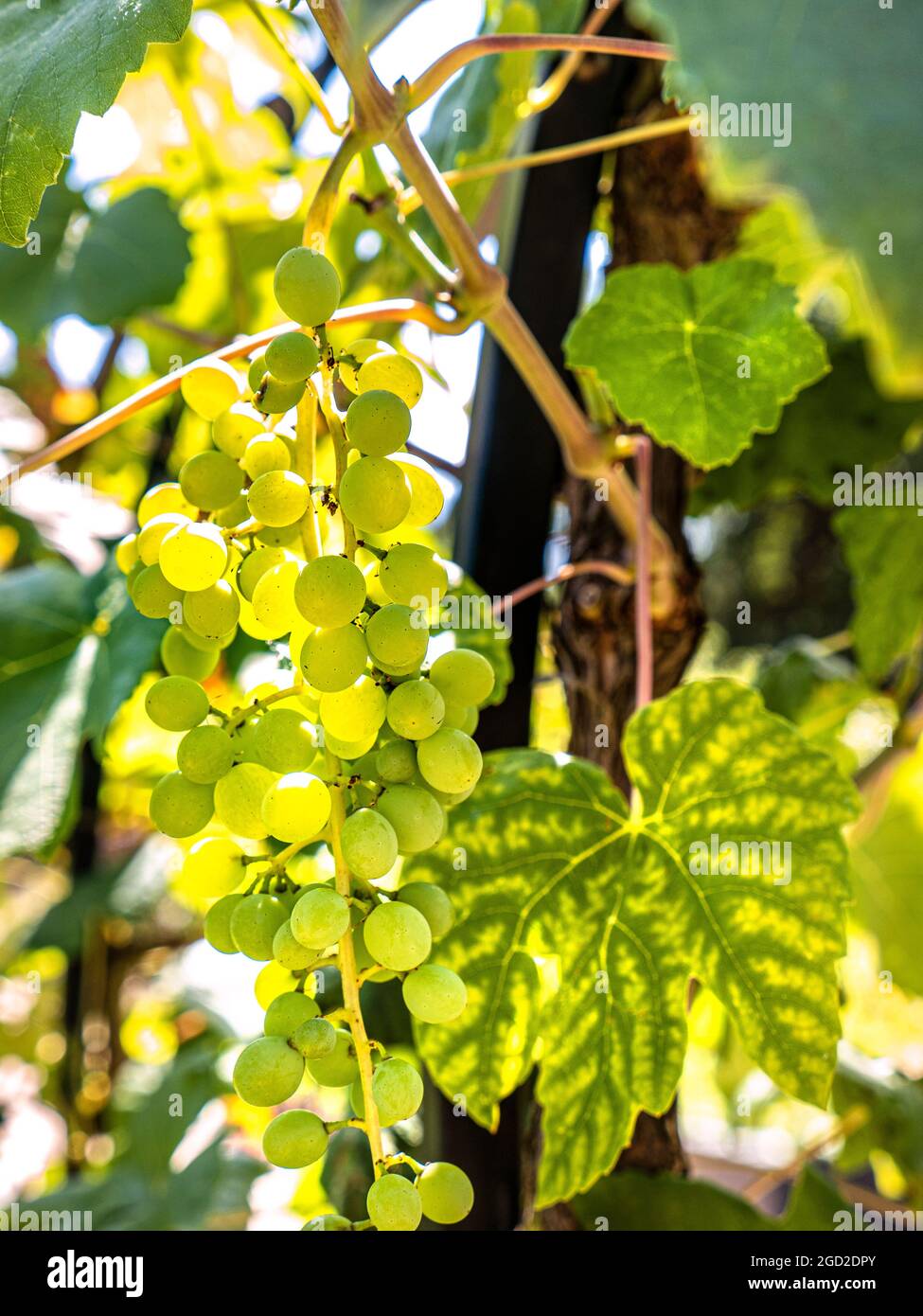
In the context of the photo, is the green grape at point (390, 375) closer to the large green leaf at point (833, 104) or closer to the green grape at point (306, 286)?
the green grape at point (306, 286)

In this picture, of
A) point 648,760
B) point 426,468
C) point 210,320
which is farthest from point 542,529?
point 210,320

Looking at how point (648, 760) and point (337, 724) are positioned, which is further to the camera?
point (648, 760)

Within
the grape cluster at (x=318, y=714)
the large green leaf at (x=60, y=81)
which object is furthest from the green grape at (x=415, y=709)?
the large green leaf at (x=60, y=81)

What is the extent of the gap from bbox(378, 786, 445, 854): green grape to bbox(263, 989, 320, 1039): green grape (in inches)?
2.3

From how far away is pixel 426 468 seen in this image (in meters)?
0.40

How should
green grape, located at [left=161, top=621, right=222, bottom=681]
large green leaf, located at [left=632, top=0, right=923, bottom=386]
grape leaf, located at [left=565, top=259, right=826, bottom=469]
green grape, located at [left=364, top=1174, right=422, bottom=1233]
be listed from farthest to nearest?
grape leaf, located at [left=565, top=259, right=826, bottom=469] < green grape, located at [left=161, top=621, right=222, bottom=681] < green grape, located at [left=364, top=1174, right=422, bottom=1233] < large green leaf, located at [left=632, top=0, right=923, bottom=386]

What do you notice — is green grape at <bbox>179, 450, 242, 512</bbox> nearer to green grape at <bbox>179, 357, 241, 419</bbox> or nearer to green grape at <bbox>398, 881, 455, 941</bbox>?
green grape at <bbox>179, 357, 241, 419</bbox>

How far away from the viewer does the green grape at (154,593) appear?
41 cm

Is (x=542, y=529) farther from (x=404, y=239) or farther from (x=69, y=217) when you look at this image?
(x=69, y=217)

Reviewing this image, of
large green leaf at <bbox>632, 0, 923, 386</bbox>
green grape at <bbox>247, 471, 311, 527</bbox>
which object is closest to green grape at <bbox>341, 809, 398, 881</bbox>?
green grape at <bbox>247, 471, 311, 527</bbox>

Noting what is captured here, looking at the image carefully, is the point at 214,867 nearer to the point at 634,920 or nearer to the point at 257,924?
the point at 257,924

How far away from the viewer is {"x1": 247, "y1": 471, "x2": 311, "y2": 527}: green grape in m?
0.36

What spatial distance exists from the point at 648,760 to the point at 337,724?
0.74 ft

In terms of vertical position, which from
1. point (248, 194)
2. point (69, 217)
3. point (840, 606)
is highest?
point (840, 606)
